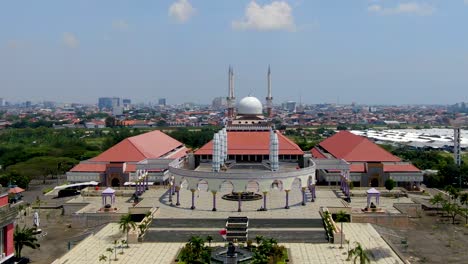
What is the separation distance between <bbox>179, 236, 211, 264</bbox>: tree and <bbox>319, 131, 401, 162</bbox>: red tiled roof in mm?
29878

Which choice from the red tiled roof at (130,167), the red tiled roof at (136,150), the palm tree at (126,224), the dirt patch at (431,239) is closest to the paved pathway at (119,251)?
the palm tree at (126,224)

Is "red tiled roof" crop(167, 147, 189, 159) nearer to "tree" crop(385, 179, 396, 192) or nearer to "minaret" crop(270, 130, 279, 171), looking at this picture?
"minaret" crop(270, 130, 279, 171)

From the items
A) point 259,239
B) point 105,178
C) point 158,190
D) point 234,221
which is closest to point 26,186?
point 105,178

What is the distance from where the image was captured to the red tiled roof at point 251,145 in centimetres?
5316

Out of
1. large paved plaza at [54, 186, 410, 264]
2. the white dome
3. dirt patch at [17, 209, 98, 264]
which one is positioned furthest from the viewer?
the white dome

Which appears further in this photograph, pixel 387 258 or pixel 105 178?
pixel 105 178

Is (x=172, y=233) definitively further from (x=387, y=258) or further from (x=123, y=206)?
(x=387, y=258)

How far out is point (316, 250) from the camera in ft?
106

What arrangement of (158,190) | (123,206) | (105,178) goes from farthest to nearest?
1. (105,178)
2. (158,190)
3. (123,206)

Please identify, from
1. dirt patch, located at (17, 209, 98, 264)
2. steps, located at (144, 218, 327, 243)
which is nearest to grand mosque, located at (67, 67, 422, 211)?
steps, located at (144, 218, 327, 243)

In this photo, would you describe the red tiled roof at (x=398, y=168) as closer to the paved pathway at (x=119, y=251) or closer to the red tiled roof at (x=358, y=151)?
the red tiled roof at (x=358, y=151)

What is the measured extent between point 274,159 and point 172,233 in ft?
48.2

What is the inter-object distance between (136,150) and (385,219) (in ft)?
95.6

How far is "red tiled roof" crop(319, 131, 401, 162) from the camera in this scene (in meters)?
55.7
